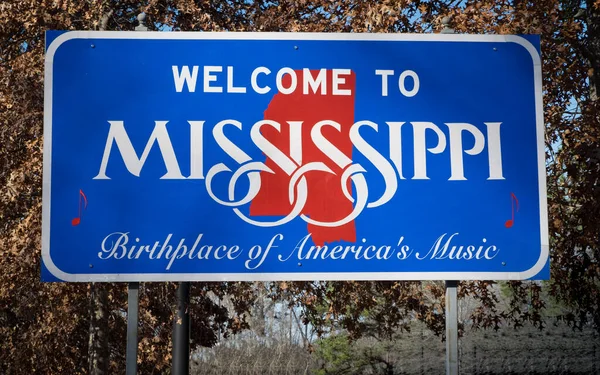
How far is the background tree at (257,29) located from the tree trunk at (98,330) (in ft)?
0.43

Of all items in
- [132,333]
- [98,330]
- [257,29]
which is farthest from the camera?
[98,330]

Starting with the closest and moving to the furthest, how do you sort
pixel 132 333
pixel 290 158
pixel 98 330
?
1. pixel 132 333
2. pixel 290 158
3. pixel 98 330

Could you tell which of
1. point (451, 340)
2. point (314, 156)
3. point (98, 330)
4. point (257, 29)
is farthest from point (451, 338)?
point (98, 330)

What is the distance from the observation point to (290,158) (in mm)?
5027

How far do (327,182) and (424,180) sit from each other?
59cm

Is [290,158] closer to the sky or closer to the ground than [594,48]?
closer to the ground

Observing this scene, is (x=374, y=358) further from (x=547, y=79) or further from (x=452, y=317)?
(x=452, y=317)

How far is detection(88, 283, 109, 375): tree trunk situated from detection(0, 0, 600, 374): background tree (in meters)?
0.13

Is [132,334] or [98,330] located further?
Answer: [98,330]

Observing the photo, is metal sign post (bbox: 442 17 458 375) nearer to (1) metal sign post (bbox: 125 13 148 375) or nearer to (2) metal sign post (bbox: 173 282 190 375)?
(1) metal sign post (bbox: 125 13 148 375)

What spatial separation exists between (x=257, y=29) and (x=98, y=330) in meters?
5.48

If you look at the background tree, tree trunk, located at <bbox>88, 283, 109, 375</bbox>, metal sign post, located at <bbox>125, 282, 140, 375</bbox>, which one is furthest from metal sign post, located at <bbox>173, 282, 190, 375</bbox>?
metal sign post, located at <bbox>125, 282, 140, 375</bbox>

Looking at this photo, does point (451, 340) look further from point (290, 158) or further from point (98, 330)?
point (98, 330)

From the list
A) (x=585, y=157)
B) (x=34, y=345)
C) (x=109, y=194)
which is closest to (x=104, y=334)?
(x=34, y=345)
